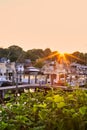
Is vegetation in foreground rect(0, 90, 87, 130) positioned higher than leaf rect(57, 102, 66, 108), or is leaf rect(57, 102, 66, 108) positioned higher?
leaf rect(57, 102, 66, 108)

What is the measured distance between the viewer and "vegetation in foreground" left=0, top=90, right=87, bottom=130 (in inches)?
96.3

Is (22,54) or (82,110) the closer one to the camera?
(82,110)

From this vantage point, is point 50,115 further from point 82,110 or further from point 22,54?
point 22,54

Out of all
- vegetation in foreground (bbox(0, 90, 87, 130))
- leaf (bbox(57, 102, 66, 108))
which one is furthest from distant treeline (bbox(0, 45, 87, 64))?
leaf (bbox(57, 102, 66, 108))

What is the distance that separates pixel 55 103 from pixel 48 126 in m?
0.18

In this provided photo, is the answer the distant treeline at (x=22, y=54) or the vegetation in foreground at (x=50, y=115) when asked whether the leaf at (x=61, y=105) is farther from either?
the distant treeline at (x=22, y=54)

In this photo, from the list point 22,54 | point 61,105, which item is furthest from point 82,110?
point 22,54

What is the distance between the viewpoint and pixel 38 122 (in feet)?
8.39

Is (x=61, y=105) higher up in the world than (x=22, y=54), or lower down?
lower down

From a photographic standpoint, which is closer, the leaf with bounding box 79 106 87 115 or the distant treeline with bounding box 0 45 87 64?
the leaf with bounding box 79 106 87 115

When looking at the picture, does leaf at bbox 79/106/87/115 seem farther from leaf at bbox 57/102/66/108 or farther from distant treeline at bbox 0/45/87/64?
distant treeline at bbox 0/45/87/64

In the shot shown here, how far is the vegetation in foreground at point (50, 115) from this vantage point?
8.02 feet

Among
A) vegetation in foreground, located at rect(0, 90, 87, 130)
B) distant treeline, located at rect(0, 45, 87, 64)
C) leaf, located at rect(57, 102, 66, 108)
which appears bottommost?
vegetation in foreground, located at rect(0, 90, 87, 130)

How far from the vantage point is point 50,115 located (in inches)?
98.0
